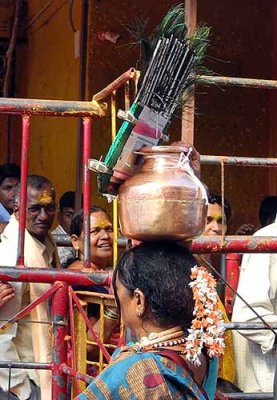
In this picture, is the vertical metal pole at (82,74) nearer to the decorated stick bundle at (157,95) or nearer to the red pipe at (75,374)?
the red pipe at (75,374)

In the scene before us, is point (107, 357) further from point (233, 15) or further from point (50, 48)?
point (50, 48)

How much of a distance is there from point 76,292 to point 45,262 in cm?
87

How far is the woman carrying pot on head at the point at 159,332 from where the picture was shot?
2.60 m

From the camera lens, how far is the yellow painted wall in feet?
27.6

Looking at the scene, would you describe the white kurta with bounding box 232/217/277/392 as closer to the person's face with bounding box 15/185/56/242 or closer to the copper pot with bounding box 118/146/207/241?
the person's face with bounding box 15/185/56/242

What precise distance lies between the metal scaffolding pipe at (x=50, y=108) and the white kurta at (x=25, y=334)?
0.85 meters

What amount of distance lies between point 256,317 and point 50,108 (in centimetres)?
A: 146

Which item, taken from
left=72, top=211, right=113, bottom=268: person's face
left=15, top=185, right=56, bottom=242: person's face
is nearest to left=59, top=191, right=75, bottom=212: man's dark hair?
left=72, top=211, right=113, bottom=268: person's face

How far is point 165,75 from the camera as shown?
10.6ft

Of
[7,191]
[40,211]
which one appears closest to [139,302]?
[40,211]

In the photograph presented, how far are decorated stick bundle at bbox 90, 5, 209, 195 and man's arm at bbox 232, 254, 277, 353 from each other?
5.06 feet

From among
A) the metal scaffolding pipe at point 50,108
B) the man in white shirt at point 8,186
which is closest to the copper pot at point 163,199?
the metal scaffolding pipe at point 50,108

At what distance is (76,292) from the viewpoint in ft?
13.2

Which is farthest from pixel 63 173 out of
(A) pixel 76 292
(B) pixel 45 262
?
(A) pixel 76 292
